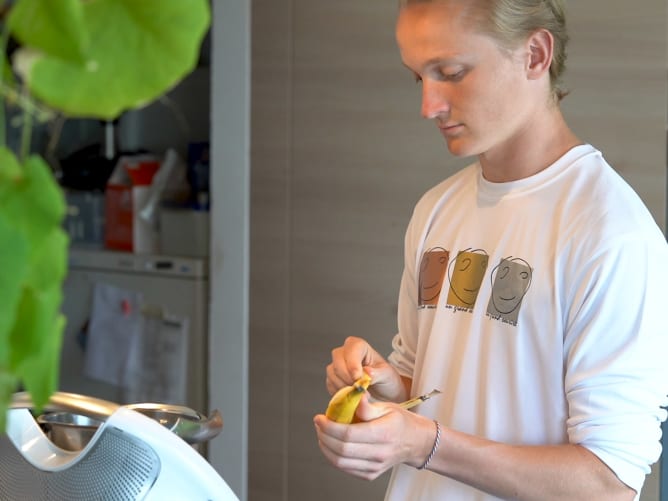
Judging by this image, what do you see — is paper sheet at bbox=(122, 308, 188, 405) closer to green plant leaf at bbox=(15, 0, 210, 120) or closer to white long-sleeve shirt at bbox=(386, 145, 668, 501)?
white long-sleeve shirt at bbox=(386, 145, 668, 501)

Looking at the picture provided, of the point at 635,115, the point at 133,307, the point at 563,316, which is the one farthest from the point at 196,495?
the point at 133,307


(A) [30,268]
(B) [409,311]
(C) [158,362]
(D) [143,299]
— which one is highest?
(A) [30,268]

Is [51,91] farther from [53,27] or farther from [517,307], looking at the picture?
[517,307]

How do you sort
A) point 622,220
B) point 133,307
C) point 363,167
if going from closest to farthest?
point 622,220 < point 363,167 < point 133,307

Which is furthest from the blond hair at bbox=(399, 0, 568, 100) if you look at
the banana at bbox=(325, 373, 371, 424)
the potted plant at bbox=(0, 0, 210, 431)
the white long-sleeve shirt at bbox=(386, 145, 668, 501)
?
the potted plant at bbox=(0, 0, 210, 431)

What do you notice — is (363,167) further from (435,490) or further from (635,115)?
(435,490)

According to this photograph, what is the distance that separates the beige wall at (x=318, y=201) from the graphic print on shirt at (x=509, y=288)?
1113 millimetres

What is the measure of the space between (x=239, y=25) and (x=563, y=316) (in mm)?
1776

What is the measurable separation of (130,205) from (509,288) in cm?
213

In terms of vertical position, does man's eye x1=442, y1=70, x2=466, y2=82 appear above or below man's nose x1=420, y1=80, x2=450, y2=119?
above

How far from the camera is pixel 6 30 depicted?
0.28 metres

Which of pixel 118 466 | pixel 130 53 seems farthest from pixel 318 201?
pixel 130 53

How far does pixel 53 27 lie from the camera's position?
267 mm

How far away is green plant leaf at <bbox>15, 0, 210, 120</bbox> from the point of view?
0.28 meters
